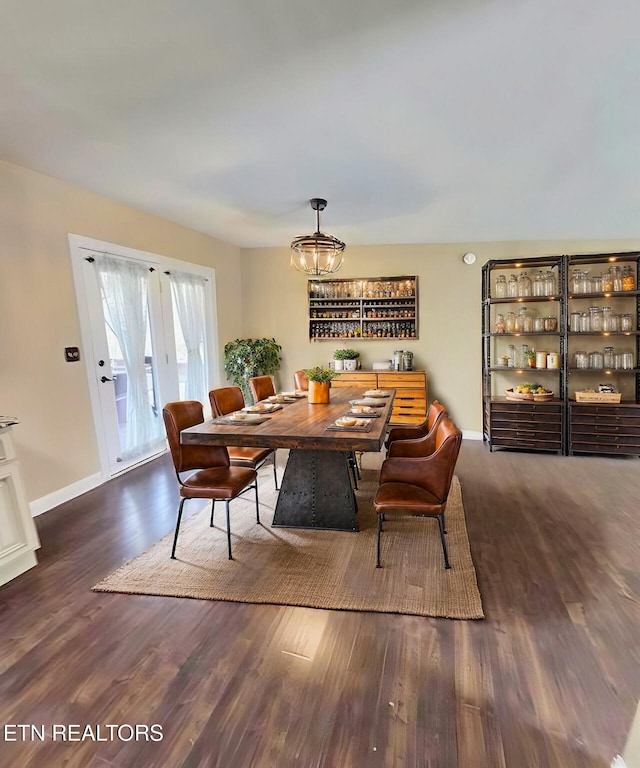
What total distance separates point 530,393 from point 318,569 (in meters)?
3.57

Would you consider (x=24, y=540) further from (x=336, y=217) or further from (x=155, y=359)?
(x=336, y=217)

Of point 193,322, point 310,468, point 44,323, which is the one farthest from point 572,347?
point 44,323

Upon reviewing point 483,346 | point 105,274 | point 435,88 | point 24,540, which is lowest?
point 24,540

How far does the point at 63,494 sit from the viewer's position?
3.50 metres

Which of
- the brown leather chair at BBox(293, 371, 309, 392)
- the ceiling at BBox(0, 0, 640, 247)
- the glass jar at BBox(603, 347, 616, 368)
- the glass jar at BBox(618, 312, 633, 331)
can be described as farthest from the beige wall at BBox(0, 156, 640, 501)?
the glass jar at BBox(603, 347, 616, 368)

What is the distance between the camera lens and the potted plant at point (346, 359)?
5797 mm

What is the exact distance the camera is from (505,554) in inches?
102

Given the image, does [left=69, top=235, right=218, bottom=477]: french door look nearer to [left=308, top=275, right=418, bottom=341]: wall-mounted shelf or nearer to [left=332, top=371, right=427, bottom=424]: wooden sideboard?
[left=308, top=275, right=418, bottom=341]: wall-mounted shelf

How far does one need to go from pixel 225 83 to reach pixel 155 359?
309 cm

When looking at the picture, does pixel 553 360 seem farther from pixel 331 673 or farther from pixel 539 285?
pixel 331 673

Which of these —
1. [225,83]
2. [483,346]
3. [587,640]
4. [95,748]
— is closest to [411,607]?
[587,640]

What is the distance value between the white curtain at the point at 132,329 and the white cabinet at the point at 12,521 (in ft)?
5.51

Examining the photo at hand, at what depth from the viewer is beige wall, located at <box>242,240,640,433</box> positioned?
5.58 m

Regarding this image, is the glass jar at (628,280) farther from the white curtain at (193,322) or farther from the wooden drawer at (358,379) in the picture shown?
the white curtain at (193,322)
